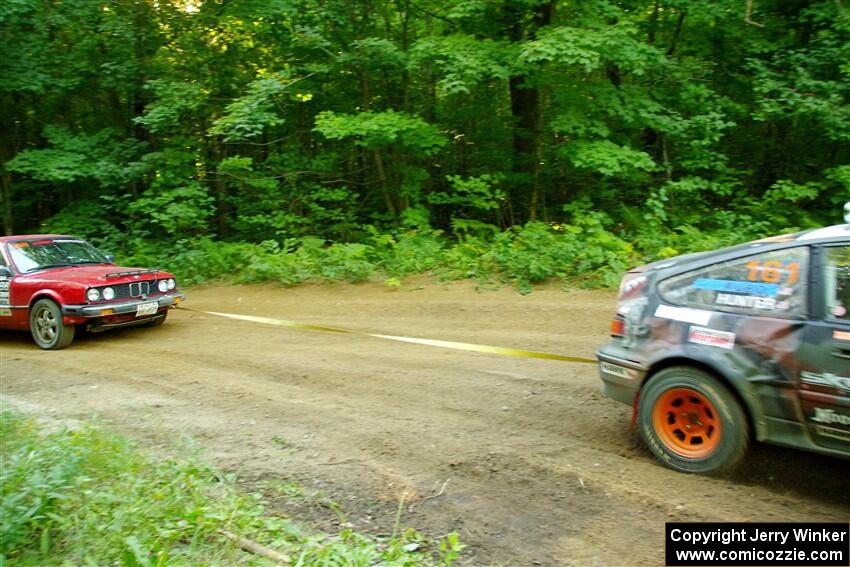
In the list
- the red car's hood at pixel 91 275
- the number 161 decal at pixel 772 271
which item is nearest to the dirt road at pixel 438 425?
the red car's hood at pixel 91 275

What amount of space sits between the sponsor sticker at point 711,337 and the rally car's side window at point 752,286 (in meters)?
0.18

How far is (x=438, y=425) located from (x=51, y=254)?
7.25 m

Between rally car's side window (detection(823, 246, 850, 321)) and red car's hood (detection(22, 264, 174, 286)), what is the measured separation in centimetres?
827

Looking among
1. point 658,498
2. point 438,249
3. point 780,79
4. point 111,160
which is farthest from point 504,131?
point 658,498

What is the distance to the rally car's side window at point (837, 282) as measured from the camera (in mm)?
3930

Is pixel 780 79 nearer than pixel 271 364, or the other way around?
pixel 271 364

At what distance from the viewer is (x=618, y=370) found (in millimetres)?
4809

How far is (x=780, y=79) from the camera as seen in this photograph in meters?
12.4

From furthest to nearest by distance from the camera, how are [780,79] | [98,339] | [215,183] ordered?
[215,183], [780,79], [98,339]

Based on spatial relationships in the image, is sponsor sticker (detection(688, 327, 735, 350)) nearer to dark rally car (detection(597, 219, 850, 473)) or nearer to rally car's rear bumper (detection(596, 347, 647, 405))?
dark rally car (detection(597, 219, 850, 473))

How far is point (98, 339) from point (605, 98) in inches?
385

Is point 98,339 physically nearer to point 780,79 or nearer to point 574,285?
point 574,285

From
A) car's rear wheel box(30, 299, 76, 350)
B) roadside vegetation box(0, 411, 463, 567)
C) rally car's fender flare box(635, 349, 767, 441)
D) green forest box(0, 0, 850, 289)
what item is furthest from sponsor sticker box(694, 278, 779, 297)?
car's rear wheel box(30, 299, 76, 350)

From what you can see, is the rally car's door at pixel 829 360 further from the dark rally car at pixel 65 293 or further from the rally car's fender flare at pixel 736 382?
the dark rally car at pixel 65 293
